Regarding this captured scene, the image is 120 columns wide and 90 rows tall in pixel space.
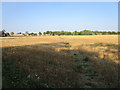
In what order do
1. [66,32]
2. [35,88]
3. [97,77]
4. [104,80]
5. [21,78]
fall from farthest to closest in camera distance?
[66,32] → [97,77] → [104,80] → [21,78] → [35,88]

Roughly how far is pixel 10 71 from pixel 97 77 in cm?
473

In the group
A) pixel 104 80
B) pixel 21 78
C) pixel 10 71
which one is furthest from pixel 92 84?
pixel 10 71

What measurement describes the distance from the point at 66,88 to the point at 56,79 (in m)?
1.09

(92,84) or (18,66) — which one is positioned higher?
(18,66)

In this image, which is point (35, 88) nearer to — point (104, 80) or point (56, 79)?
point (56, 79)

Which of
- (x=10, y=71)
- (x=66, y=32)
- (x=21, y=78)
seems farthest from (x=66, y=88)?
(x=66, y=32)

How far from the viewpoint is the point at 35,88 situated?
656cm

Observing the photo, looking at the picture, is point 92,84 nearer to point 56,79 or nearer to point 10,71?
point 56,79

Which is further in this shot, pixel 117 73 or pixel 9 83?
pixel 117 73

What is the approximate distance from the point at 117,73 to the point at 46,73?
162 inches

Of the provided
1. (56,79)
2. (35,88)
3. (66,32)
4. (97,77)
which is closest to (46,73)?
(56,79)

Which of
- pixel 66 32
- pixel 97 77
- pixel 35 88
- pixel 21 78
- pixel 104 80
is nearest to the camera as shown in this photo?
pixel 35 88

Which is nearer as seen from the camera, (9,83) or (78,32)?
(9,83)

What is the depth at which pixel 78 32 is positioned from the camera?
7175 inches
